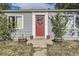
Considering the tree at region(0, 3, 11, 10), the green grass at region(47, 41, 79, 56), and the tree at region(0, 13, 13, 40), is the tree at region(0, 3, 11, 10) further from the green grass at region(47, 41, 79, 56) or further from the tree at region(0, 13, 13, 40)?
the green grass at region(47, 41, 79, 56)

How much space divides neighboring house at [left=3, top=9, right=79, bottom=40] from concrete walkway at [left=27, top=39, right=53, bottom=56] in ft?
0.18

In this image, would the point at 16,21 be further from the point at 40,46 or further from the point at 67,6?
the point at 67,6

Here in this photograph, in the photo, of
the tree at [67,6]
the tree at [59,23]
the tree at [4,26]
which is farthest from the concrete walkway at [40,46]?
the tree at [67,6]

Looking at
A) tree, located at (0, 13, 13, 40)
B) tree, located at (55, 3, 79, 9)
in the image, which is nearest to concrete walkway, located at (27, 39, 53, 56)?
tree, located at (0, 13, 13, 40)

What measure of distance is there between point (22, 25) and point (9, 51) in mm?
322

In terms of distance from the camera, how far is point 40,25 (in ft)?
18.9

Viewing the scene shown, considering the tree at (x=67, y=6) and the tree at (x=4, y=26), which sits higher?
the tree at (x=67, y=6)

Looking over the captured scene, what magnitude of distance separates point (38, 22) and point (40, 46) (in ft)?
0.87

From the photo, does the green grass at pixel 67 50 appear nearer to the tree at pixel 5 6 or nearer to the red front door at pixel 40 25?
the red front door at pixel 40 25

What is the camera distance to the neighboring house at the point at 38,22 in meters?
5.73

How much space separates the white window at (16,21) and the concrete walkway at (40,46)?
21 cm

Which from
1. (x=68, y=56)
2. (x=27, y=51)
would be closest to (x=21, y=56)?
(x=27, y=51)

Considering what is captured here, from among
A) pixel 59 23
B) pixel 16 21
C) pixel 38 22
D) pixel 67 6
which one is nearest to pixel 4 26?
pixel 16 21

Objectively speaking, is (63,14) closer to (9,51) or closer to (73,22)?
(73,22)
